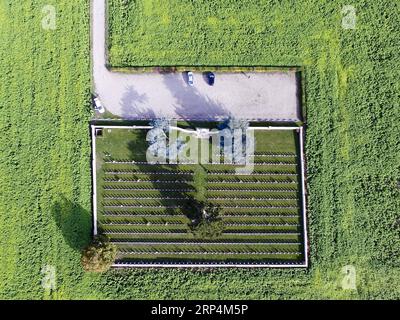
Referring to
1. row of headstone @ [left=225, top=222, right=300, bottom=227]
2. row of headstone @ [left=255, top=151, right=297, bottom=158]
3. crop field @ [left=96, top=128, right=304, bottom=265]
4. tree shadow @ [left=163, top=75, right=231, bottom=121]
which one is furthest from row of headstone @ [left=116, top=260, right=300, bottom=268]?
tree shadow @ [left=163, top=75, right=231, bottom=121]

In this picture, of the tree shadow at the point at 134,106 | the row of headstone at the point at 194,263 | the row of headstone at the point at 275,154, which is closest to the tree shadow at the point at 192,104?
the tree shadow at the point at 134,106

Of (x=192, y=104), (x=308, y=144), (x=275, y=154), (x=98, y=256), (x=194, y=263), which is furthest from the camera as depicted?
(x=192, y=104)

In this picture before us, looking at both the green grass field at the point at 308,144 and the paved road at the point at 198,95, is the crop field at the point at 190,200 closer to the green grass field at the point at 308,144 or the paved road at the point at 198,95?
the green grass field at the point at 308,144

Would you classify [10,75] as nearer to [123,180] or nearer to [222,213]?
[123,180]

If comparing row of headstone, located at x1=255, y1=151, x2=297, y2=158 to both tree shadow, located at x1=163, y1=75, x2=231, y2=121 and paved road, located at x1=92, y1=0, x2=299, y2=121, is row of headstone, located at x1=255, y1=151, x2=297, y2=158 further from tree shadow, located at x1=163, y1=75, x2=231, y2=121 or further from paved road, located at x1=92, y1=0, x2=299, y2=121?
tree shadow, located at x1=163, y1=75, x2=231, y2=121

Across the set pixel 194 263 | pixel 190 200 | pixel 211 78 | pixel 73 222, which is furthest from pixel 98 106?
pixel 194 263

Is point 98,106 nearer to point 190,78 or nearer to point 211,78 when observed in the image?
point 190,78
